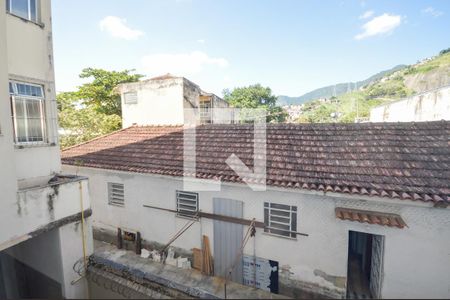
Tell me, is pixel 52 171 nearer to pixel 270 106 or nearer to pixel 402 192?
pixel 402 192

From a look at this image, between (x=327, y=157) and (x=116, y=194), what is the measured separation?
8987 millimetres

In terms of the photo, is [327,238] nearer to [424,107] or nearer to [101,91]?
[424,107]

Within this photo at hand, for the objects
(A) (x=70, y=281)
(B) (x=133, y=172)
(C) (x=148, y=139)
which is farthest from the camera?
(C) (x=148, y=139)

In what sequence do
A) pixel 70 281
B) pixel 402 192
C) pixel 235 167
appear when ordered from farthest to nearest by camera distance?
pixel 235 167, pixel 70 281, pixel 402 192

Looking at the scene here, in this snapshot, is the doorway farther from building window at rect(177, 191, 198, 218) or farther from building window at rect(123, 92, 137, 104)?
building window at rect(123, 92, 137, 104)

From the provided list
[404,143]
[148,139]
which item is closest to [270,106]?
[148,139]

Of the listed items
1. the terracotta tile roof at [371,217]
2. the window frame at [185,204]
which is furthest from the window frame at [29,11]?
the terracotta tile roof at [371,217]

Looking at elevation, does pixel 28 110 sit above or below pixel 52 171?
above

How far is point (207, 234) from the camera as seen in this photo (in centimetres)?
887

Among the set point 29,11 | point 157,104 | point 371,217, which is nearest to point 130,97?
point 157,104

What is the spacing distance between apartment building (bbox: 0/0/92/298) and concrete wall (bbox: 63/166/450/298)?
2.91 meters

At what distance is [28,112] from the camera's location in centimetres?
709

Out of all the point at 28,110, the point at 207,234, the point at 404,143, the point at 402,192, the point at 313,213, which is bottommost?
the point at 207,234

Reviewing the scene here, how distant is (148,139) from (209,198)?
552cm
